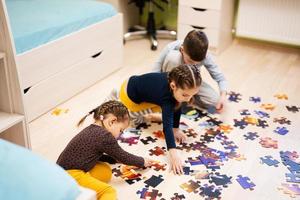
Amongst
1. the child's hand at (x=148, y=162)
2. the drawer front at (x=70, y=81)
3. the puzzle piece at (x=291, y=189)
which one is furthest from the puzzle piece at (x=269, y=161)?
the drawer front at (x=70, y=81)

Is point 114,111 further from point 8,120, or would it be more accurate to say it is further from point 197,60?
point 197,60

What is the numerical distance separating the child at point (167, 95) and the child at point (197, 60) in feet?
0.68

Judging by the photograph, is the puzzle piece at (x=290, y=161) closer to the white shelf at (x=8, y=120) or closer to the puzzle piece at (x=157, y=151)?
the puzzle piece at (x=157, y=151)

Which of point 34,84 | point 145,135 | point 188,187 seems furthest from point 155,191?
point 34,84

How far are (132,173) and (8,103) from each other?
0.68m

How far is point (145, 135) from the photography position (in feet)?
7.35

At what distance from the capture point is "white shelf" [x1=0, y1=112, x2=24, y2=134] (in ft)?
5.47

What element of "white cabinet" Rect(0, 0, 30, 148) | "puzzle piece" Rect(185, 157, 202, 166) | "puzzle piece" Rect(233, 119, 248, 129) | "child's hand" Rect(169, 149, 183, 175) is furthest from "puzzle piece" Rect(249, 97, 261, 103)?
"white cabinet" Rect(0, 0, 30, 148)

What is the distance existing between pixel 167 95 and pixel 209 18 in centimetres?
163

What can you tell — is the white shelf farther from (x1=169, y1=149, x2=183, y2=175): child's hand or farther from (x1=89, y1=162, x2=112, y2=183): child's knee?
(x1=169, y1=149, x2=183, y2=175): child's hand

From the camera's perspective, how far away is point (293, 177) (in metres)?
1.91

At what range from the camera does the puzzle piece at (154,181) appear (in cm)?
185

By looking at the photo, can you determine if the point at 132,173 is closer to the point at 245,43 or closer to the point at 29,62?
the point at 29,62

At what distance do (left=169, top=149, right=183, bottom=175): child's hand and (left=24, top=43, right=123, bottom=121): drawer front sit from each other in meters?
0.85
